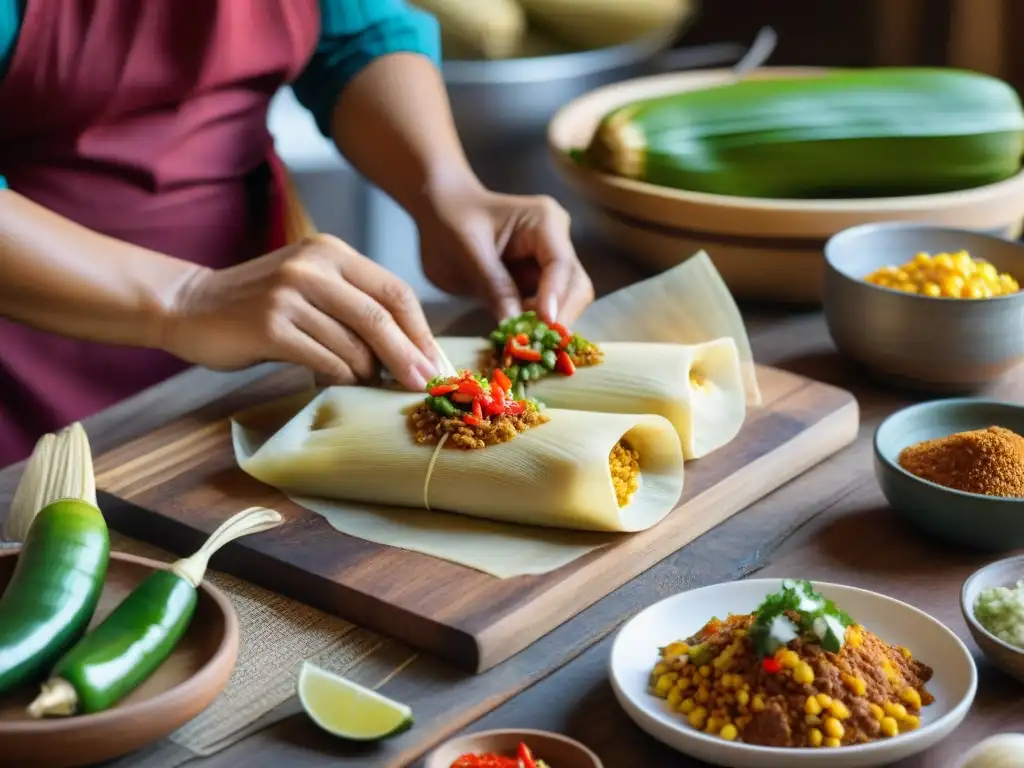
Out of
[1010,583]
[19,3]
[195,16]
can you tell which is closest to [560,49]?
[195,16]

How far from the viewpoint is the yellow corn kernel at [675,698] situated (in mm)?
1071

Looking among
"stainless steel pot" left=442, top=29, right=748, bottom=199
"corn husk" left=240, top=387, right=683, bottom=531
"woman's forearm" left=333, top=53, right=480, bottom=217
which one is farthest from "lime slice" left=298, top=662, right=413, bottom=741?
"stainless steel pot" left=442, top=29, right=748, bottom=199

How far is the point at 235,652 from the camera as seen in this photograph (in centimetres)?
109

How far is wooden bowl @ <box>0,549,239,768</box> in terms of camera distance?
100cm

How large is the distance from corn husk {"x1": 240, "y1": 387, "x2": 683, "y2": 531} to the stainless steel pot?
1.46m

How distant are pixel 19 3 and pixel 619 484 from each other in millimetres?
1031

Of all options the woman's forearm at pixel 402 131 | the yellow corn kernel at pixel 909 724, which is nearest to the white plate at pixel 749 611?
the yellow corn kernel at pixel 909 724

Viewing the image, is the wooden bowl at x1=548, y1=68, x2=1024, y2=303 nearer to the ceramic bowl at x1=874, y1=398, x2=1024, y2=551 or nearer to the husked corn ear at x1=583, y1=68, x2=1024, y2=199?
the husked corn ear at x1=583, y1=68, x2=1024, y2=199

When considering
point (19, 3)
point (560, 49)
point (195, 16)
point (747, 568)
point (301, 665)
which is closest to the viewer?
point (301, 665)

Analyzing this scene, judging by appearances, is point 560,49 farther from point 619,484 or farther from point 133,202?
point 619,484

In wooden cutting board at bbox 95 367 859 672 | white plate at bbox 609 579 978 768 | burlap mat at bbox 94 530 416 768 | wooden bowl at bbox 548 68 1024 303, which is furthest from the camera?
wooden bowl at bbox 548 68 1024 303

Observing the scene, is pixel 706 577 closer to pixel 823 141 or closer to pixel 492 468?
pixel 492 468

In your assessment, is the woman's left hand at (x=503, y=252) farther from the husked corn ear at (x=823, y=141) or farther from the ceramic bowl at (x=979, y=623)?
the ceramic bowl at (x=979, y=623)

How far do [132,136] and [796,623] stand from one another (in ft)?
4.20
